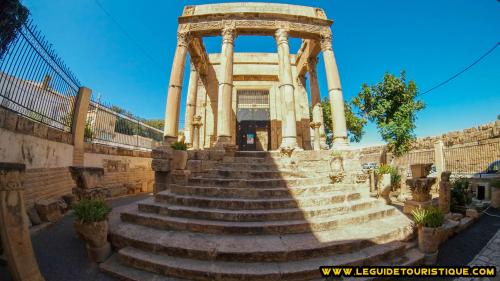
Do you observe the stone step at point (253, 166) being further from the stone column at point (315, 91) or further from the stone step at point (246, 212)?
the stone column at point (315, 91)

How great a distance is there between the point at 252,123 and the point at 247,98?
1640mm

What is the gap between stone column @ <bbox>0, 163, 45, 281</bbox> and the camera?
233 centimetres

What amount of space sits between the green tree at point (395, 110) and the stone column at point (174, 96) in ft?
42.9

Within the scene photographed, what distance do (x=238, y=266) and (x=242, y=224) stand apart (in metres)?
0.97

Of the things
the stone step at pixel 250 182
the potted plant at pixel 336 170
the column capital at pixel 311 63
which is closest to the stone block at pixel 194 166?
the stone step at pixel 250 182

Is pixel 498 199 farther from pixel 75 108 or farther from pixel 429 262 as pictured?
pixel 75 108

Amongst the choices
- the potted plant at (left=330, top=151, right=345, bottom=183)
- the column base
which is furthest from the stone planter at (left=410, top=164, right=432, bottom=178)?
the column base

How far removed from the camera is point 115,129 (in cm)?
934

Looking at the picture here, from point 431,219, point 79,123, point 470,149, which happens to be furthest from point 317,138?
point 79,123

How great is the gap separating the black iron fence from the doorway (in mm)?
5188

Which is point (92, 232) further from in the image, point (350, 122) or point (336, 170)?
point (350, 122)

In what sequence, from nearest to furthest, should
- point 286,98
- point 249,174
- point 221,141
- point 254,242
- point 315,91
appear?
point 254,242
point 249,174
point 221,141
point 286,98
point 315,91

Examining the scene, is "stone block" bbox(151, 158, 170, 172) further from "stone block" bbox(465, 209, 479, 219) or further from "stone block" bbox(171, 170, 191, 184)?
"stone block" bbox(465, 209, 479, 219)

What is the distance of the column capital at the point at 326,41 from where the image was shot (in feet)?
32.0
